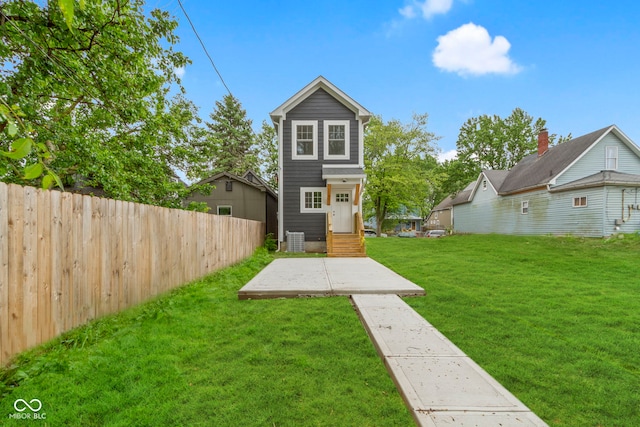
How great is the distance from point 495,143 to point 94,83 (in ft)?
113

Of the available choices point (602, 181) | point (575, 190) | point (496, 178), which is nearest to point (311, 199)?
point (602, 181)

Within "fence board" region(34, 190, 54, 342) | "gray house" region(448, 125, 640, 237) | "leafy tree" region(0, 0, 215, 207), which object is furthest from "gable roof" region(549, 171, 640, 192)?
"fence board" region(34, 190, 54, 342)

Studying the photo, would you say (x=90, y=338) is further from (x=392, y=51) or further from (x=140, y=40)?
(x=392, y=51)

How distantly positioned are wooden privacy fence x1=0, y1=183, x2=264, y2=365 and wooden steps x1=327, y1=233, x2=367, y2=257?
19.4 ft

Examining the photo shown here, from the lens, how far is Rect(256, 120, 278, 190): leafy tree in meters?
30.1

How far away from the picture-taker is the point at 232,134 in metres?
31.8

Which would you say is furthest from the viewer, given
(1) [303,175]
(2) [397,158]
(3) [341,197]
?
(2) [397,158]

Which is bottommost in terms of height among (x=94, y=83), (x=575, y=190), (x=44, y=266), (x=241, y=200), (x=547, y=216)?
(x=44, y=266)

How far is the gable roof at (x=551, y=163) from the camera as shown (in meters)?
15.1

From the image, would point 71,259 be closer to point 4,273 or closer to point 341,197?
point 4,273

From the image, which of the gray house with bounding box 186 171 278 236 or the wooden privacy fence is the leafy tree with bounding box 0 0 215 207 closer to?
the wooden privacy fence

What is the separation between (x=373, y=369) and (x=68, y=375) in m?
2.47

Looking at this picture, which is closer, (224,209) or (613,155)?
(613,155)

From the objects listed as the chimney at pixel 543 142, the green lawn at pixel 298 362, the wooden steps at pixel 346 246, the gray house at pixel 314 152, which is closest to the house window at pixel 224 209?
the gray house at pixel 314 152
